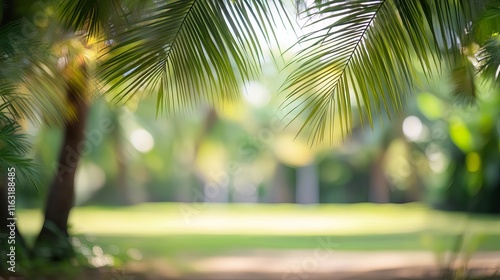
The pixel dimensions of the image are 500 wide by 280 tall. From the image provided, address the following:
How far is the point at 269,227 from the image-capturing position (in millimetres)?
4480

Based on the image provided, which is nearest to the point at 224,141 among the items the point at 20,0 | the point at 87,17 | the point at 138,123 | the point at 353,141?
the point at 138,123

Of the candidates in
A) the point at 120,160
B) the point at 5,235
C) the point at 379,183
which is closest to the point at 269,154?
the point at 379,183

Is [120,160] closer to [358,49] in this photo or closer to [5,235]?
[5,235]

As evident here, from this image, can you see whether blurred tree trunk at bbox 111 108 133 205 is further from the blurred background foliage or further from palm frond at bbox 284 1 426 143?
palm frond at bbox 284 1 426 143

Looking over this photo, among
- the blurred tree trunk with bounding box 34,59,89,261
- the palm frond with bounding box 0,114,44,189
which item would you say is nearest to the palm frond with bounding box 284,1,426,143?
the palm frond with bounding box 0,114,44,189

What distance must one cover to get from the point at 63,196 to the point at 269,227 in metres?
1.48

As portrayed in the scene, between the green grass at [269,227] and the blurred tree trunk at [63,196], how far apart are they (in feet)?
0.29

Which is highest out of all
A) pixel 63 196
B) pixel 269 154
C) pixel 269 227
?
pixel 269 154

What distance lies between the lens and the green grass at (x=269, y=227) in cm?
408

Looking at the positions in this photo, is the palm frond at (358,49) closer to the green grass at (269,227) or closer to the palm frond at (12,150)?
the palm frond at (12,150)

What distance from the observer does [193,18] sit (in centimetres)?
235

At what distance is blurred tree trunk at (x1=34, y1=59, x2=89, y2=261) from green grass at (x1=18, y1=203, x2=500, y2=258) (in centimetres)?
9

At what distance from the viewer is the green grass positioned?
4078 mm

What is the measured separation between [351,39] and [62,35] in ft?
5.17
